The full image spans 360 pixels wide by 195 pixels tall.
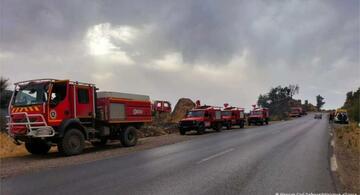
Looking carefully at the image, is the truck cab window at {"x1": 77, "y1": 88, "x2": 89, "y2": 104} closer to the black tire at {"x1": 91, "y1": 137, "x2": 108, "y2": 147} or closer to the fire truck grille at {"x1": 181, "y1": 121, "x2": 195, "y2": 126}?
the black tire at {"x1": 91, "y1": 137, "x2": 108, "y2": 147}

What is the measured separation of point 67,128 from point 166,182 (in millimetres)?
9231

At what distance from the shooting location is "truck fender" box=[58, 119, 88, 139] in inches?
684

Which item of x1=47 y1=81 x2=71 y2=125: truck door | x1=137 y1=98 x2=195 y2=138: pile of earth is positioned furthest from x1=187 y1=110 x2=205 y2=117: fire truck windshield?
x1=47 y1=81 x2=71 y2=125: truck door

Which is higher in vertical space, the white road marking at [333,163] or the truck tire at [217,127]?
the truck tire at [217,127]

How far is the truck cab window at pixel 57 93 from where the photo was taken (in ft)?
57.5

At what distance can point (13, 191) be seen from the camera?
31.1ft

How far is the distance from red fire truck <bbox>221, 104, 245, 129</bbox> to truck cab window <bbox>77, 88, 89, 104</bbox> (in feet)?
75.7

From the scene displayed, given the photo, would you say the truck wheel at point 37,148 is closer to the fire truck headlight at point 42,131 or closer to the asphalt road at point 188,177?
the fire truck headlight at point 42,131

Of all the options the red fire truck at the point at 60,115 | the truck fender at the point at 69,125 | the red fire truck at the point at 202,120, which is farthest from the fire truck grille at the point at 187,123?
the truck fender at the point at 69,125

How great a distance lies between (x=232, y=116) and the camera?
144 ft

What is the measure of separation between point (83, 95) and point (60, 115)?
5.78ft

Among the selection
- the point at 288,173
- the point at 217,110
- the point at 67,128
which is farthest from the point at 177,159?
the point at 217,110

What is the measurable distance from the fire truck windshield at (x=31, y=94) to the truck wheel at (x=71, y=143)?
189cm

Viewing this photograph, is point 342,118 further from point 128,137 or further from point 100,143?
point 100,143
